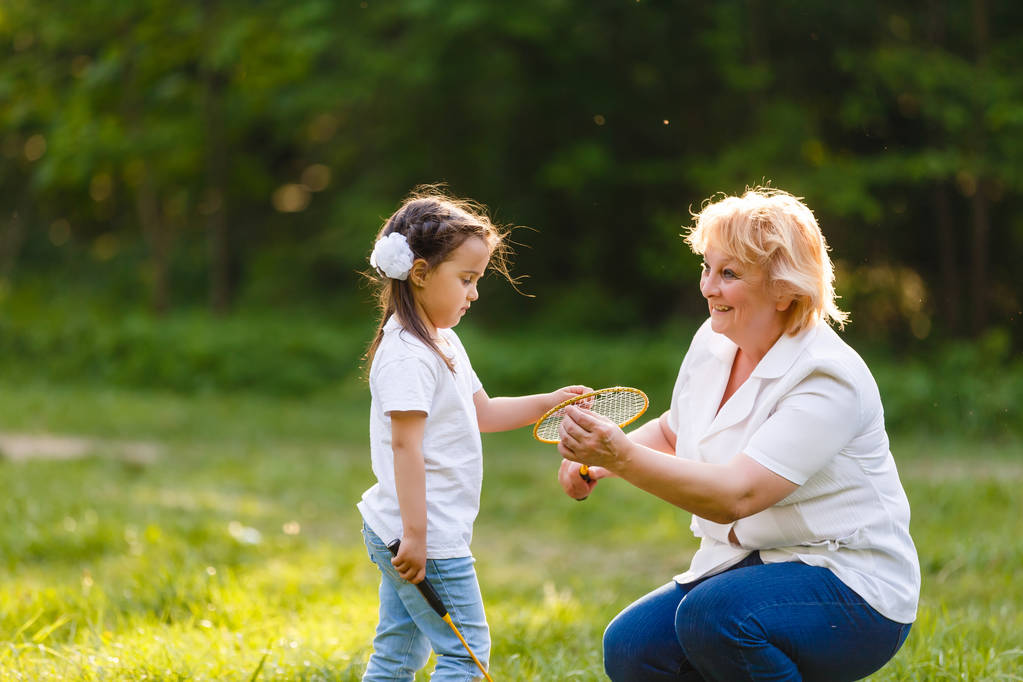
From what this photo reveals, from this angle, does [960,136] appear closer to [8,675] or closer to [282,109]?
[282,109]

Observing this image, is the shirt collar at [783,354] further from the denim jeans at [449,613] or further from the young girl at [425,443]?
the denim jeans at [449,613]

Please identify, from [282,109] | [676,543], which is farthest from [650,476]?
[282,109]

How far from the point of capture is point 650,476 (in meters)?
2.47

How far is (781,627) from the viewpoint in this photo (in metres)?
2.58

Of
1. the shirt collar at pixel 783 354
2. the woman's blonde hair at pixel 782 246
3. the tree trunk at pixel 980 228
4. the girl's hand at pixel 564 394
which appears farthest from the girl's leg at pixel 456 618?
the tree trunk at pixel 980 228

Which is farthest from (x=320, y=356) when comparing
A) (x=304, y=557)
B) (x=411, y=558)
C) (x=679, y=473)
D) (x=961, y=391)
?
(x=679, y=473)

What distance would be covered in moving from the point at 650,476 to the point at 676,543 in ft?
14.8

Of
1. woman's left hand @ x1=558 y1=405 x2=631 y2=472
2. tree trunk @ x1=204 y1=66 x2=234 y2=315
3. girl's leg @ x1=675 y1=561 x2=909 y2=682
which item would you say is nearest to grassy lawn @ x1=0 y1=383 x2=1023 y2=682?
girl's leg @ x1=675 y1=561 x2=909 y2=682

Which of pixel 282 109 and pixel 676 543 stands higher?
pixel 282 109

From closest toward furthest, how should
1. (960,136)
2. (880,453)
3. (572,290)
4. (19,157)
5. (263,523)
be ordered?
(880,453) → (263,523) → (960,136) → (572,290) → (19,157)

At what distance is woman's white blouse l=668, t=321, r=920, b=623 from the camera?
254cm

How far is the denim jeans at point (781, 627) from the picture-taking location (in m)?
2.58

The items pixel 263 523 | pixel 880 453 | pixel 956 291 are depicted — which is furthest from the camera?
pixel 956 291

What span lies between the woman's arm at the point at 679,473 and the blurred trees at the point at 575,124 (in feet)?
34.7
